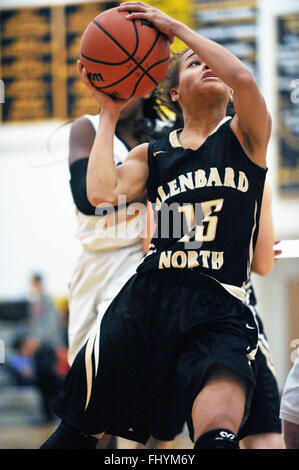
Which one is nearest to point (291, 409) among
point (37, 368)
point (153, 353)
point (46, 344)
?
point (153, 353)

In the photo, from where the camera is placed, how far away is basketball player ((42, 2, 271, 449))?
2711 millimetres

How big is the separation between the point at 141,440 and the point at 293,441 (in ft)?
2.38

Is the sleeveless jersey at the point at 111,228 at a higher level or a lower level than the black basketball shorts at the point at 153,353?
higher

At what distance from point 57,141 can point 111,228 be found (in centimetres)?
847

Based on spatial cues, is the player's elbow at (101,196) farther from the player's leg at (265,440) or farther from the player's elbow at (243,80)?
the player's leg at (265,440)

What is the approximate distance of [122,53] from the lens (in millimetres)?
2875

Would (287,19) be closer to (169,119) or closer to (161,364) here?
(169,119)

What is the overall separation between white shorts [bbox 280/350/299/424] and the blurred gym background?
714cm

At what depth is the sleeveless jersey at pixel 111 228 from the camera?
380 centimetres

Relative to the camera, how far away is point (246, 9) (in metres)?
11.3

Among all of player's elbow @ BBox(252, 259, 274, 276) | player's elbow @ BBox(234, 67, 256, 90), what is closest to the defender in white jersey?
player's elbow @ BBox(252, 259, 274, 276)

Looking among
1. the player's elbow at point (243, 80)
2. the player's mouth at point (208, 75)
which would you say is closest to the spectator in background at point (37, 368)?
the player's mouth at point (208, 75)

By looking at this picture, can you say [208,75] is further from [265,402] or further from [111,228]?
[265,402]

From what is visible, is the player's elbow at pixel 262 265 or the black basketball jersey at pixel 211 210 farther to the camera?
the player's elbow at pixel 262 265
